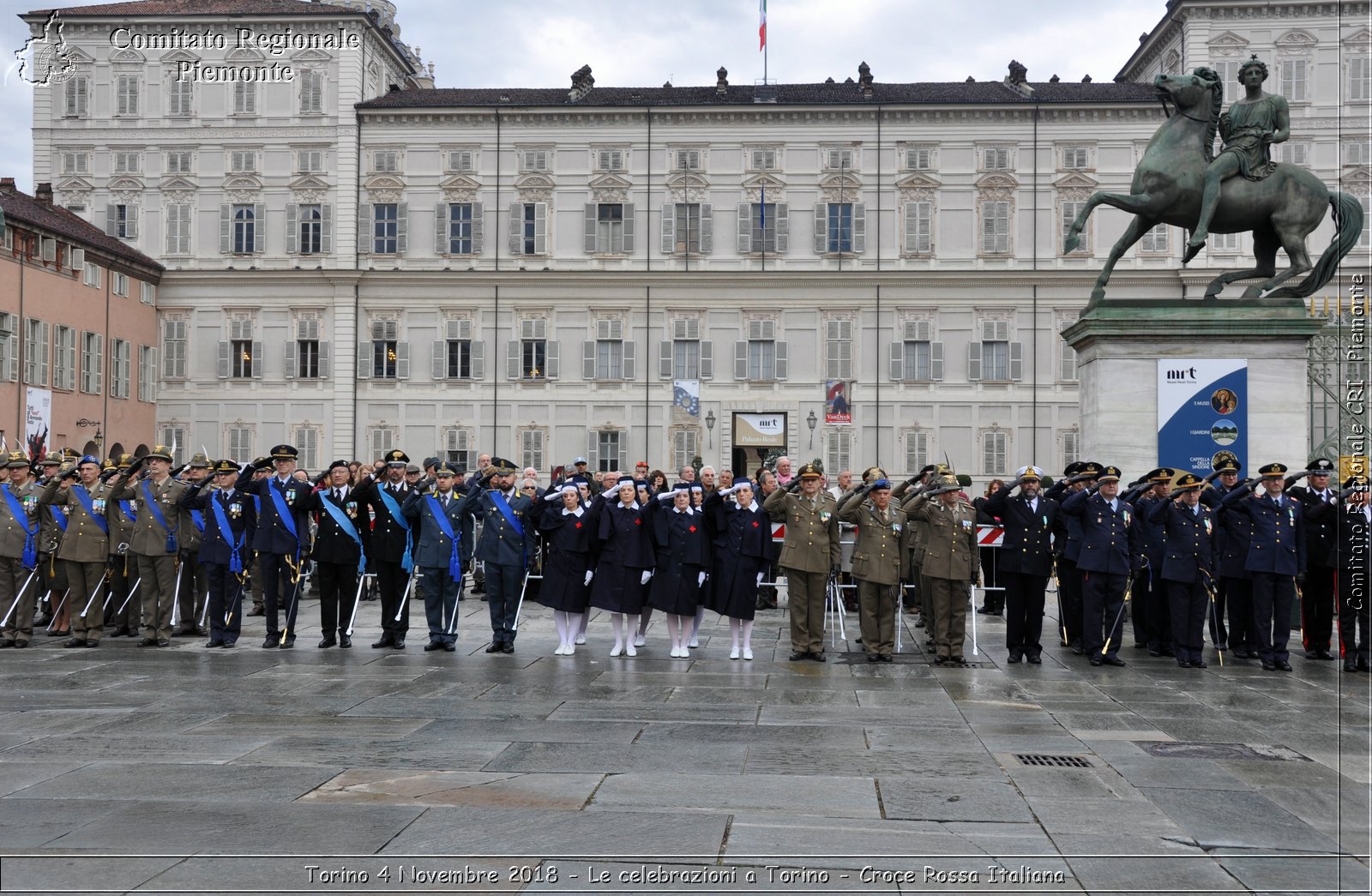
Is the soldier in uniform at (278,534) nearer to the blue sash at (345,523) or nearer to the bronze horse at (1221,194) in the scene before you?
the blue sash at (345,523)

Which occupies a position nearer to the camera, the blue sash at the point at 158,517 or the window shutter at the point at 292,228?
the blue sash at the point at 158,517

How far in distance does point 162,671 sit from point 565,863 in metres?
7.60

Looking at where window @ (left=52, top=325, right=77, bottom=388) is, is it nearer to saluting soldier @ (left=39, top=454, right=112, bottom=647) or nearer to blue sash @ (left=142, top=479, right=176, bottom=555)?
saluting soldier @ (left=39, top=454, right=112, bottom=647)

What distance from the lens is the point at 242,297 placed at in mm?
47281

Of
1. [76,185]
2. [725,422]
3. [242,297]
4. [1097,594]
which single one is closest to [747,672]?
[1097,594]

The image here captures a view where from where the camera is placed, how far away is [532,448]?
4612cm

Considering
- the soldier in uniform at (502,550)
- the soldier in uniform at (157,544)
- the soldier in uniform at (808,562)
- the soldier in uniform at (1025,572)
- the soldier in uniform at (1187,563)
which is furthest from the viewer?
the soldier in uniform at (157,544)

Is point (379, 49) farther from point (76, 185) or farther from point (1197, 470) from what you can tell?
point (1197, 470)

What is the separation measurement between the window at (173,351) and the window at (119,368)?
218 centimetres

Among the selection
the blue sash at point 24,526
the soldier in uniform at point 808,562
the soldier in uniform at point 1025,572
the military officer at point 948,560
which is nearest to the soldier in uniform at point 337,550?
the blue sash at point 24,526

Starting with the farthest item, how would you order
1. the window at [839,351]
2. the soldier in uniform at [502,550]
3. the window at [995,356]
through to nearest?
the window at [839,351] → the window at [995,356] → the soldier in uniform at [502,550]

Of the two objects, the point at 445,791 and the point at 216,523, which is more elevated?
the point at 216,523

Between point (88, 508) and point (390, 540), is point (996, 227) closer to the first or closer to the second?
point (390, 540)

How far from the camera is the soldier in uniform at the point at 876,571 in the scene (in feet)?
43.7
